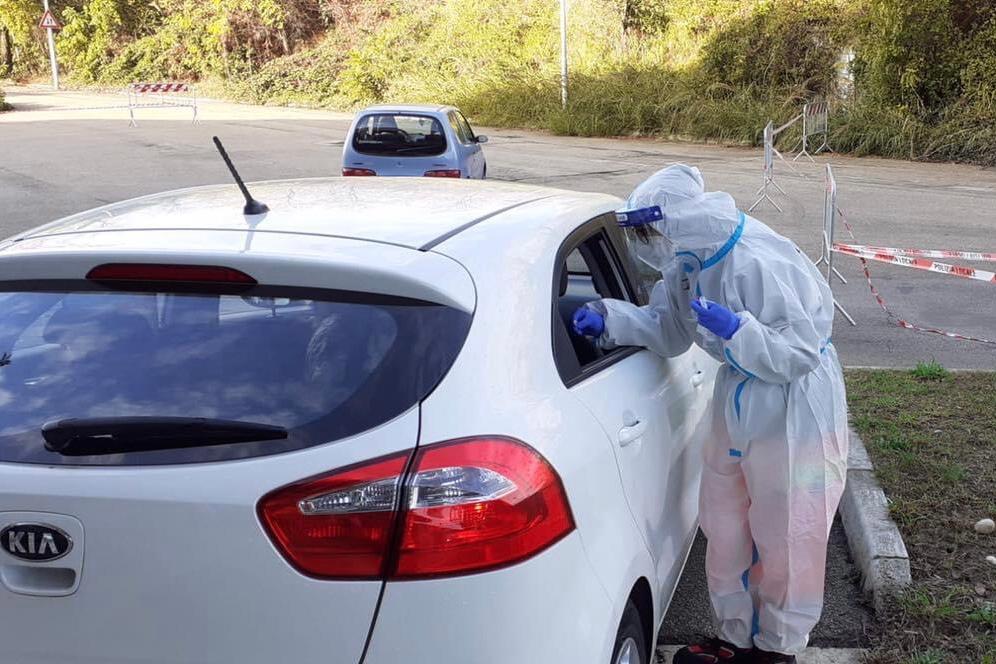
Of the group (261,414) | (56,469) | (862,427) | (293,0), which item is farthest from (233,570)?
(293,0)

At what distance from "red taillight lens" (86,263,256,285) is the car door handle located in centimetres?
99

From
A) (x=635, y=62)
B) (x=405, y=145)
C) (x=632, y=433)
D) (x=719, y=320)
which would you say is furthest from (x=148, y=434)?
(x=635, y=62)

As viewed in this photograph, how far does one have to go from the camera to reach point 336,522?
6.18 feet

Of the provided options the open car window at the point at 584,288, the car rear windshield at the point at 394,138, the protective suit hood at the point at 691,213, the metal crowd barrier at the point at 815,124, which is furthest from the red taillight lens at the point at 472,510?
the metal crowd barrier at the point at 815,124

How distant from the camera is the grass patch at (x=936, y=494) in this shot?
3.38 metres

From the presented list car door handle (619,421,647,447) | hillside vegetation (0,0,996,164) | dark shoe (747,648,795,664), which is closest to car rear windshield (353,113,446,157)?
hillside vegetation (0,0,996,164)

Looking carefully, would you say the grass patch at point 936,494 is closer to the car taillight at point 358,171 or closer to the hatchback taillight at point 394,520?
the hatchback taillight at point 394,520

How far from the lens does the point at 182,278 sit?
2.19 meters

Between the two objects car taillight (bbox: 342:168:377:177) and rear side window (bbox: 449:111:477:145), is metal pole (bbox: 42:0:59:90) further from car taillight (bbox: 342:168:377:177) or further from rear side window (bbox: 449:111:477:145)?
car taillight (bbox: 342:168:377:177)

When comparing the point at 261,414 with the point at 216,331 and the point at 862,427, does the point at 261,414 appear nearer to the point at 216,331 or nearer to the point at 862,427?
the point at 216,331

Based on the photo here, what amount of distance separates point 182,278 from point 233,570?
2.15 feet

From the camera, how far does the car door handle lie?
257 cm

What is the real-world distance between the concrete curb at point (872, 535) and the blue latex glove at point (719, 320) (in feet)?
4.33

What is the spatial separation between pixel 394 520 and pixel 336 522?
0.35 feet
